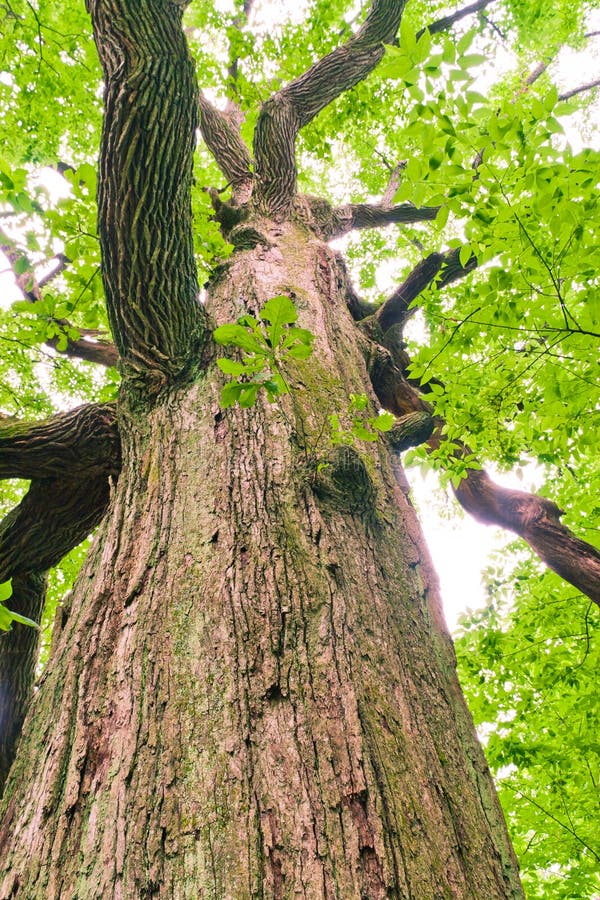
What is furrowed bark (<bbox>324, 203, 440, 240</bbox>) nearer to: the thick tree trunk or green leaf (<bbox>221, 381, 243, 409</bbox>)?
the thick tree trunk

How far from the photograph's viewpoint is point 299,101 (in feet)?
15.6

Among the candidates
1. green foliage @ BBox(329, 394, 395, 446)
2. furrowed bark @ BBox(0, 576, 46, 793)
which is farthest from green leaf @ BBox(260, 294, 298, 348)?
furrowed bark @ BBox(0, 576, 46, 793)

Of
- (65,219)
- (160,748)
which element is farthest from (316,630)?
(65,219)

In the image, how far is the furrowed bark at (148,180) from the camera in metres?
2.17

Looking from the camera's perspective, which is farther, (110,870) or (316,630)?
(316,630)

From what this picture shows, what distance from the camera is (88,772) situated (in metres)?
1.25

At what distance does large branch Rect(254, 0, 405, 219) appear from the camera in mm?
4352

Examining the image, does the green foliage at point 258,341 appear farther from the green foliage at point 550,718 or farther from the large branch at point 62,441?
the green foliage at point 550,718

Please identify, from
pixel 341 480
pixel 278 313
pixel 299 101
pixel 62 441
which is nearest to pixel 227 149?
pixel 299 101

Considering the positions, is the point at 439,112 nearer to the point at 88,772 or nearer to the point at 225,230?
the point at 88,772

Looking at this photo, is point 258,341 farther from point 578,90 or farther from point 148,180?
point 578,90

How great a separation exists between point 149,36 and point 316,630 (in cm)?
258

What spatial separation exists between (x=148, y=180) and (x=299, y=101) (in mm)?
3366

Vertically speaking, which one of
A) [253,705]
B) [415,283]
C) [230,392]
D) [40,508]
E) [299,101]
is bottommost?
[253,705]
